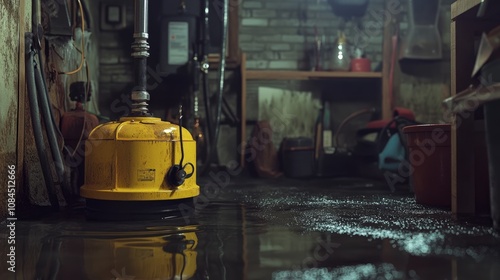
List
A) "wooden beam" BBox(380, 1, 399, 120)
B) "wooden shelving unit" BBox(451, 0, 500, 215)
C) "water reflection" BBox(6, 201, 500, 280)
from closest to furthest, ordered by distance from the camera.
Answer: "water reflection" BBox(6, 201, 500, 280) → "wooden shelving unit" BBox(451, 0, 500, 215) → "wooden beam" BBox(380, 1, 399, 120)

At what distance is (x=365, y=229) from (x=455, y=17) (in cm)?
105

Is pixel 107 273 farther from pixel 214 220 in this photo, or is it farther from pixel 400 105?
pixel 400 105

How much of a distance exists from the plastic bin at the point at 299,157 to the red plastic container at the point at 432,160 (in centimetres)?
216

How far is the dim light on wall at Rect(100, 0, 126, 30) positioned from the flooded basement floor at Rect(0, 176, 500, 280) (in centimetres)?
308

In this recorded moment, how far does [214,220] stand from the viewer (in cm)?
210

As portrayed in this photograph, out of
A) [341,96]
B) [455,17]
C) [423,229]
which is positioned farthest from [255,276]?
[341,96]

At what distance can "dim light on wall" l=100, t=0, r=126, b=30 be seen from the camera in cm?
493

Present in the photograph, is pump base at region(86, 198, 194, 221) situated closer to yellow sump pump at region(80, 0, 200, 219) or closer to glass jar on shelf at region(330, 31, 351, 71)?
yellow sump pump at region(80, 0, 200, 219)

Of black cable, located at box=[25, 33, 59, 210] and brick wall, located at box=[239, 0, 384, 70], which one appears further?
brick wall, located at box=[239, 0, 384, 70]

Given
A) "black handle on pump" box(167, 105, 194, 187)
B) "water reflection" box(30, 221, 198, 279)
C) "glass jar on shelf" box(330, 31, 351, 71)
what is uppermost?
"glass jar on shelf" box(330, 31, 351, 71)

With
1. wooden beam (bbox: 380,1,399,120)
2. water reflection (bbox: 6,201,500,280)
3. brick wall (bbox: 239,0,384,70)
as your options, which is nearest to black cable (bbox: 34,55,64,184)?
water reflection (bbox: 6,201,500,280)

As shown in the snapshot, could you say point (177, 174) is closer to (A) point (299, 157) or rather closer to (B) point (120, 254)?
(B) point (120, 254)

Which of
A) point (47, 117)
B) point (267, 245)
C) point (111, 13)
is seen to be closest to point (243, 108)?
point (111, 13)

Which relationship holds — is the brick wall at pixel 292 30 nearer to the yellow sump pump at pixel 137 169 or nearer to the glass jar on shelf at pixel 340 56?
the glass jar on shelf at pixel 340 56
